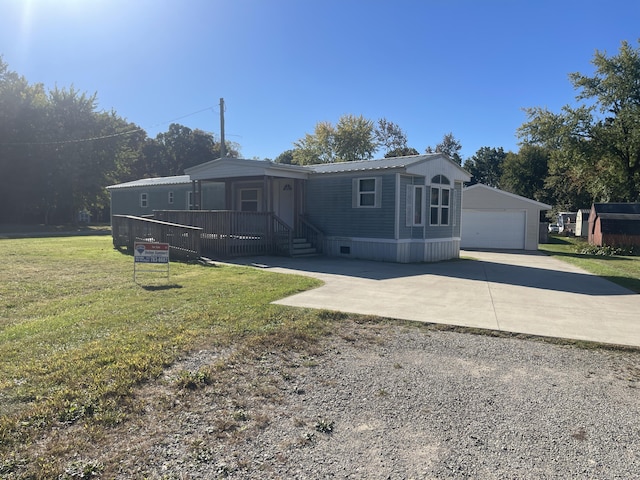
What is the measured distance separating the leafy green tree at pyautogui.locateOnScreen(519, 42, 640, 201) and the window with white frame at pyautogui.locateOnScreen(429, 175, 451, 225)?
1846cm

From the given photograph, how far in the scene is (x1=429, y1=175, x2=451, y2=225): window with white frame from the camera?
49.0ft

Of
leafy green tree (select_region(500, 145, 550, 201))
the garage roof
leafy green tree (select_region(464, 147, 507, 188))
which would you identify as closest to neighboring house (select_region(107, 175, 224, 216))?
the garage roof

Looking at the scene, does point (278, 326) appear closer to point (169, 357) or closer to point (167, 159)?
point (169, 357)

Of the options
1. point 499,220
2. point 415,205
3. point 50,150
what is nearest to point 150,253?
point 415,205

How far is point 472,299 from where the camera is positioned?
7871 millimetres

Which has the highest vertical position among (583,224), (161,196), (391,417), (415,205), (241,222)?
(161,196)

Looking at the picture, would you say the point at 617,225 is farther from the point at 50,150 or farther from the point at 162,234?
the point at 50,150

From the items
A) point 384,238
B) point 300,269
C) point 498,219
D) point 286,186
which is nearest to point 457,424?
point 300,269

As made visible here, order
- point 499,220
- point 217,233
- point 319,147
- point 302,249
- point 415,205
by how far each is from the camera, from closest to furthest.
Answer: point 217,233 < point 415,205 < point 302,249 < point 499,220 < point 319,147

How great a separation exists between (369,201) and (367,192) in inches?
12.2

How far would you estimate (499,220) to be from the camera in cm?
2381

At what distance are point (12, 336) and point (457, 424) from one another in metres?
4.76

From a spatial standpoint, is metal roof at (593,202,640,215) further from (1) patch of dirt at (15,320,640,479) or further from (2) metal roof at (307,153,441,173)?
(1) patch of dirt at (15,320,640,479)

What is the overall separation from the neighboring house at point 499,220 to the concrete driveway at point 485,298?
452 inches
